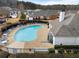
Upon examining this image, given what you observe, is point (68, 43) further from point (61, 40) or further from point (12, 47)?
point (12, 47)

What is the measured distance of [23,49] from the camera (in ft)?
60.0

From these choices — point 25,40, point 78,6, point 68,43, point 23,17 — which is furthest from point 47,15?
point 68,43

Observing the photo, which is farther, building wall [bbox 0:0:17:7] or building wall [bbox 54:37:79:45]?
building wall [bbox 0:0:17:7]

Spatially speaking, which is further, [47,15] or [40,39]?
[47,15]

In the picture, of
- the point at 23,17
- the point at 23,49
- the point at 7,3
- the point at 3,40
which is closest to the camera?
the point at 23,49

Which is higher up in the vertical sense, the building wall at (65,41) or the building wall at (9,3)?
the building wall at (9,3)

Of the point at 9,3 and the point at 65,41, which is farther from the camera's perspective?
the point at 9,3

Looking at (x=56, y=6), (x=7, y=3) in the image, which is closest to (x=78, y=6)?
(x=56, y=6)

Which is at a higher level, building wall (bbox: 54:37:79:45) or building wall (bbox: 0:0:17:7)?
building wall (bbox: 0:0:17:7)

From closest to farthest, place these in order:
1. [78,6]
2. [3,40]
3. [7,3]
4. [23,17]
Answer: [3,40], [23,17], [78,6], [7,3]

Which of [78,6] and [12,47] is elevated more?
[78,6]

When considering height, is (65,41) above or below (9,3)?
below

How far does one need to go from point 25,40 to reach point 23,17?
A: 16.5 metres

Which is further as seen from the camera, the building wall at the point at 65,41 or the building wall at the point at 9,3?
the building wall at the point at 9,3
